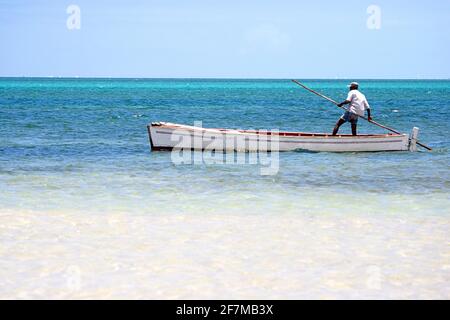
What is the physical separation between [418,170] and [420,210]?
636cm

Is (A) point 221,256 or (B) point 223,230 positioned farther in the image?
(B) point 223,230

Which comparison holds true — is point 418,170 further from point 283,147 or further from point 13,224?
point 13,224

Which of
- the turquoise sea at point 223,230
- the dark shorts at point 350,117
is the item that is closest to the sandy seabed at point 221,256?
the turquoise sea at point 223,230

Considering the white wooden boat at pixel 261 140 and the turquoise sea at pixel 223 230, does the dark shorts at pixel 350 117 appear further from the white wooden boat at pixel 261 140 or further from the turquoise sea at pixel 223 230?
the turquoise sea at pixel 223 230

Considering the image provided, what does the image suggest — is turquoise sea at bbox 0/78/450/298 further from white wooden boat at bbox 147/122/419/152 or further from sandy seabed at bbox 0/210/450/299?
white wooden boat at bbox 147/122/419/152

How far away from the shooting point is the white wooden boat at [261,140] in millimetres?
21422

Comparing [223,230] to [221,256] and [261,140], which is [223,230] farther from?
[261,140]

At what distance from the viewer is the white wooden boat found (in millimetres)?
21422

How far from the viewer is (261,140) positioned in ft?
70.7

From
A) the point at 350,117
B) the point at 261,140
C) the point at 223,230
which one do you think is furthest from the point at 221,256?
the point at 350,117

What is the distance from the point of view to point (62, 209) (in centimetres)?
1159

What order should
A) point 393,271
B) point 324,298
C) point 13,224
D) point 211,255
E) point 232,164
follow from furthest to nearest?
point 232,164 < point 13,224 < point 211,255 < point 393,271 < point 324,298

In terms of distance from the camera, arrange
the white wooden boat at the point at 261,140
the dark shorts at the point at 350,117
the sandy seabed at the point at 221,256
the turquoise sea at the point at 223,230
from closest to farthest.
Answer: the sandy seabed at the point at 221,256 < the turquoise sea at the point at 223,230 < the dark shorts at the point at 350,117 < the white wooden boat at the point at 261,140
